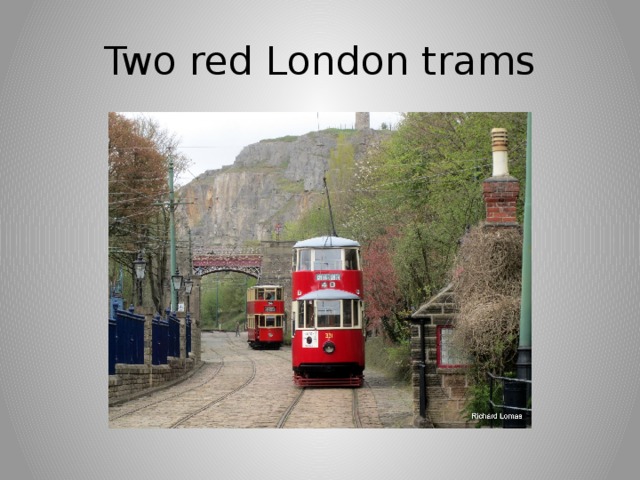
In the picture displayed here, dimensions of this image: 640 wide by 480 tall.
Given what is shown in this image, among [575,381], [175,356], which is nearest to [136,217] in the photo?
[175,356]

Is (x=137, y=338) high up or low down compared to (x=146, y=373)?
up

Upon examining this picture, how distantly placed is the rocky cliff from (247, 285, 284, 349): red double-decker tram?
7.57ft

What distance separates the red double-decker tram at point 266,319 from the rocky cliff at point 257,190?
90.8 inches

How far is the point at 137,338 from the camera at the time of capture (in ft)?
64.0

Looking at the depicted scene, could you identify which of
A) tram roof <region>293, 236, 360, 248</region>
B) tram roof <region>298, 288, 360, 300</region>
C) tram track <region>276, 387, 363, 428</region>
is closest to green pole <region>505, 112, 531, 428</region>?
tram track <region>276, 387, 363, 428</region>

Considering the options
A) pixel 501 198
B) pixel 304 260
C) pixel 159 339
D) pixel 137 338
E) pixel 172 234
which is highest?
pixel 501 198

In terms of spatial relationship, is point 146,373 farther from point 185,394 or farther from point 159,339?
point 159,339

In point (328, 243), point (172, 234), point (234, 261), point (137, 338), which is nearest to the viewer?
point (137, 338)

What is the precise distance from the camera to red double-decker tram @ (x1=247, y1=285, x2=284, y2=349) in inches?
1734

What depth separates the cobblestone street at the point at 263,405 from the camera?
1576 cm

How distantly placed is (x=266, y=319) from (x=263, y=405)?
85.5ft

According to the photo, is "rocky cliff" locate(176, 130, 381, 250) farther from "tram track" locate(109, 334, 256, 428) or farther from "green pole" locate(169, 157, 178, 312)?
"tram track" locate(109, 334, 256, 428)


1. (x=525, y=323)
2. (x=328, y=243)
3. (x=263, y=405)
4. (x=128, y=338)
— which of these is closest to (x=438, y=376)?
(x=525, y=323)

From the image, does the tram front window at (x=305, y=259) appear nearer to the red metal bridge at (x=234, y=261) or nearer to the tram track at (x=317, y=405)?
the tram track at (x=317, y=405)
